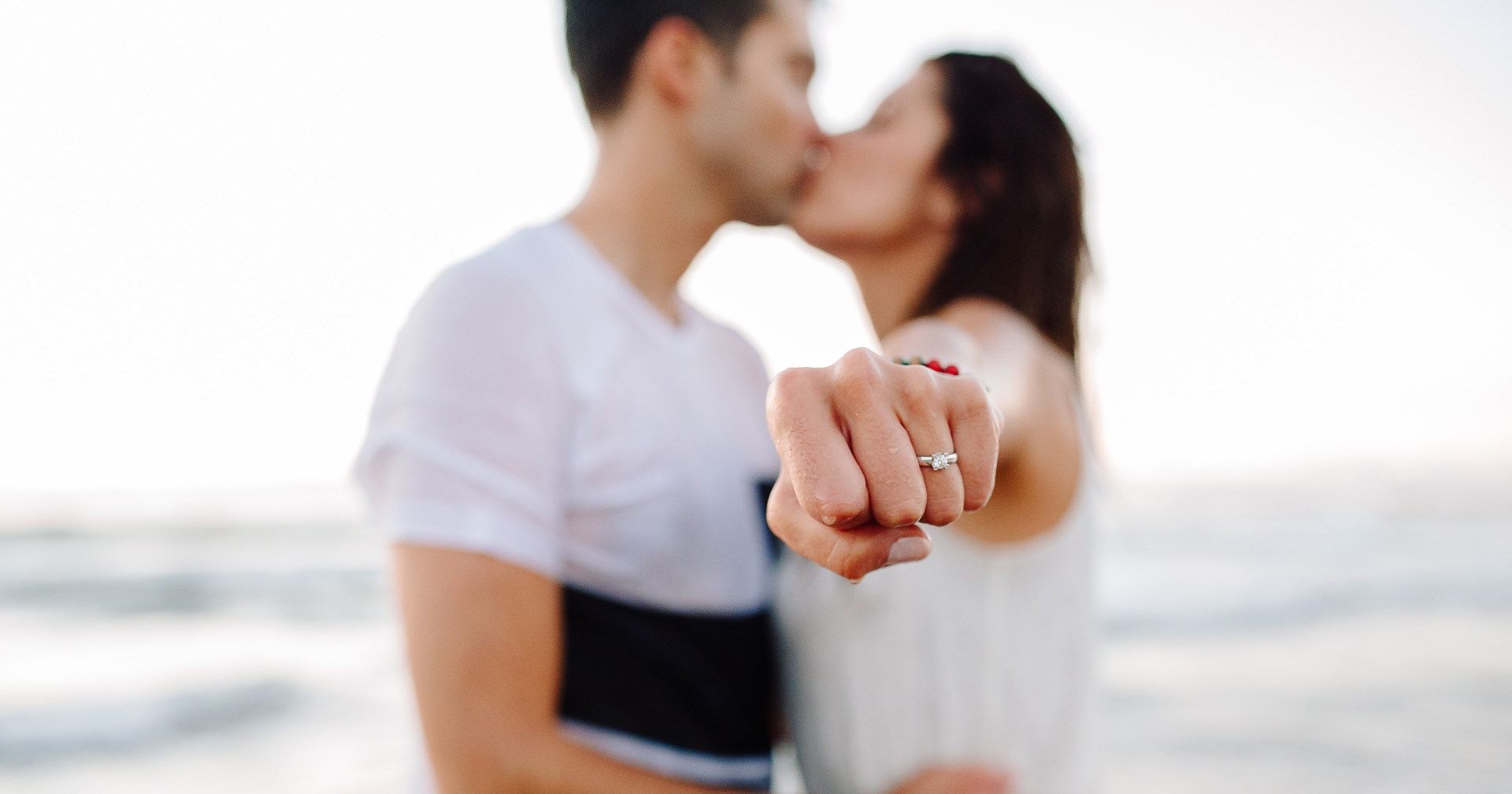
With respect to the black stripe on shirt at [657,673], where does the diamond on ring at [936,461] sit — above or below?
above

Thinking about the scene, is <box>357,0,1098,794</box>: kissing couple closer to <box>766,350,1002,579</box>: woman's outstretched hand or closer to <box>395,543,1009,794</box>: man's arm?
<box>395,543,1009,794</box>: man's arm

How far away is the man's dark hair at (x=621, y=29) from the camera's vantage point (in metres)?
2.04

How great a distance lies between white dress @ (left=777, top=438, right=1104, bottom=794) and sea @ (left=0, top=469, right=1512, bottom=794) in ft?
1.60

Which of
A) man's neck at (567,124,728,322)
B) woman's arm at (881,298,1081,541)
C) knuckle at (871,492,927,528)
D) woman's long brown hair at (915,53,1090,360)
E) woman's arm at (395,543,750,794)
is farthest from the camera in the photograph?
woman's long brown hair at (915,53,1090,360)

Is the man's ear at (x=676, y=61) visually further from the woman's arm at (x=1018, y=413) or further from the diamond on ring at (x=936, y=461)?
the diamond on ring at (x=936, y=461)

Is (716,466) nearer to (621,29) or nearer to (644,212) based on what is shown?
(644,212)

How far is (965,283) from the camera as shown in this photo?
208 cm

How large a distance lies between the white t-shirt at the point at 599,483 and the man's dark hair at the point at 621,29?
0.42m

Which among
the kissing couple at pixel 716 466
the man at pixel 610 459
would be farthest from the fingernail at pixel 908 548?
the man at pixel 610 459

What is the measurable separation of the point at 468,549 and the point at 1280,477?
21.1 meters

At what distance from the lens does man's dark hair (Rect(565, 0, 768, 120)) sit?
2035 millimetres

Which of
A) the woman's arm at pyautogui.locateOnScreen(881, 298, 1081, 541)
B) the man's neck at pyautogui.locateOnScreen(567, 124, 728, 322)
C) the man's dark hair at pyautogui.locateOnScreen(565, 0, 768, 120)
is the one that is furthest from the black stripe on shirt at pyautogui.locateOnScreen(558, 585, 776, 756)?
the man's dark hair at pyautogui.locateOnScreen(565, 0, 768, 120)

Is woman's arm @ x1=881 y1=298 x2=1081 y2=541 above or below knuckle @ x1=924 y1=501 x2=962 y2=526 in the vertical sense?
below

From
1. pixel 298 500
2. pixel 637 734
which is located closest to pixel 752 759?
pixel 637 734
